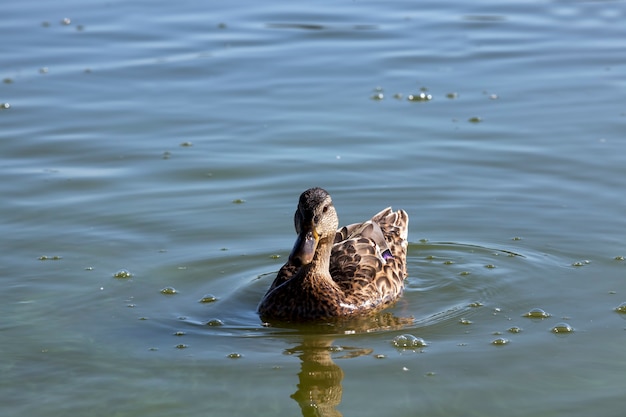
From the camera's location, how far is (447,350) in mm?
8406

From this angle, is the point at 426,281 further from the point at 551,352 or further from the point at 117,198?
the point at 117,198

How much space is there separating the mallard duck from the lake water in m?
0.21

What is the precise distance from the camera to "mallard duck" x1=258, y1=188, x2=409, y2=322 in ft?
30.3

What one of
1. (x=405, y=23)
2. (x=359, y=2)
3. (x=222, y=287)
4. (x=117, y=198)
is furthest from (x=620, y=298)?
(x=359, y=2)

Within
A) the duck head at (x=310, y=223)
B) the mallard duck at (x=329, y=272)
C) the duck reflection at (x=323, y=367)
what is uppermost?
the duck head at (x=310, y=223)

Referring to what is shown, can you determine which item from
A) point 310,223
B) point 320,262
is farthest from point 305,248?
point 320,262

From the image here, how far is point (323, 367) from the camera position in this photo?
8.30 meters

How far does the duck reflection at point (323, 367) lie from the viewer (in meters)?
7.74

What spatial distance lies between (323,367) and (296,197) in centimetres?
382

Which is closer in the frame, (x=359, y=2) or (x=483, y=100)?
(x=483, y=100)

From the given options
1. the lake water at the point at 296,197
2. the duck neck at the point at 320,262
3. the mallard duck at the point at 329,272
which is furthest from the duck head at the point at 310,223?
the lake water at the point at 296,197

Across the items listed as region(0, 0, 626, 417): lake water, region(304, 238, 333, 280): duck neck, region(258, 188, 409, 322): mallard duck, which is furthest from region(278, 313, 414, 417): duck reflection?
region(304, 238, 333, 280): duck neck

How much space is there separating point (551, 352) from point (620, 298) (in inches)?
50.3

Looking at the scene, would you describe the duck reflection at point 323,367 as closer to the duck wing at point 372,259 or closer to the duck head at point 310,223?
the duck wing at point 372,259
